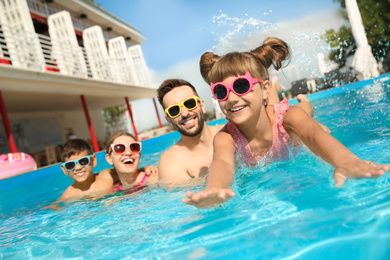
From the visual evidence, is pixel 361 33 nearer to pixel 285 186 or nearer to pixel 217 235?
pixel 285 186

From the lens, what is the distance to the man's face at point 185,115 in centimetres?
330

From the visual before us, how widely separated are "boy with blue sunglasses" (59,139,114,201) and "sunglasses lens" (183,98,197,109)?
155 cm

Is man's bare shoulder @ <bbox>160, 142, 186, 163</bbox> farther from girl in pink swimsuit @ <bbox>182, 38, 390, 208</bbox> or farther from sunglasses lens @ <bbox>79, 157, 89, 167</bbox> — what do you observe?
sunglasses lens @ <bbox>79, 157, 89, 167</bbox>

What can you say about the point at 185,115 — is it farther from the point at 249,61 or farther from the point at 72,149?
the point at 72,149

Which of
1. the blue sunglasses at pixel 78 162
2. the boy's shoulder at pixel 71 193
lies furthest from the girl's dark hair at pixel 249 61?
the boy's shoulder at pixel 71 193

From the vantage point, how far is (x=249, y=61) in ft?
7.84

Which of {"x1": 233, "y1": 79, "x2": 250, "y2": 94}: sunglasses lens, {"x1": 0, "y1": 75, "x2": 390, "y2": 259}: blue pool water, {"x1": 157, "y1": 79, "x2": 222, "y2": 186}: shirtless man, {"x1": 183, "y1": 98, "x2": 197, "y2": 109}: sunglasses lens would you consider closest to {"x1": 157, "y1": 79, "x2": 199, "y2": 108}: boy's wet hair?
{"x1": 157, "y1": 79, "x2": 222, "y2": 186}: shirtless man

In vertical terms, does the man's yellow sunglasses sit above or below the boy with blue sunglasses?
above

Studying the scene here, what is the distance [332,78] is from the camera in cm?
1834

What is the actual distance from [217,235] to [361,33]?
13.0 m

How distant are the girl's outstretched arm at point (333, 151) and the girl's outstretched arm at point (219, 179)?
55 cm

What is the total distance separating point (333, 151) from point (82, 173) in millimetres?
3168

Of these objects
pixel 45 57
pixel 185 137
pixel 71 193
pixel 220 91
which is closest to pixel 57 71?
pixel 45 57

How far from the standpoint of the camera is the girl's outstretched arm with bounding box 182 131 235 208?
1.60 meters
